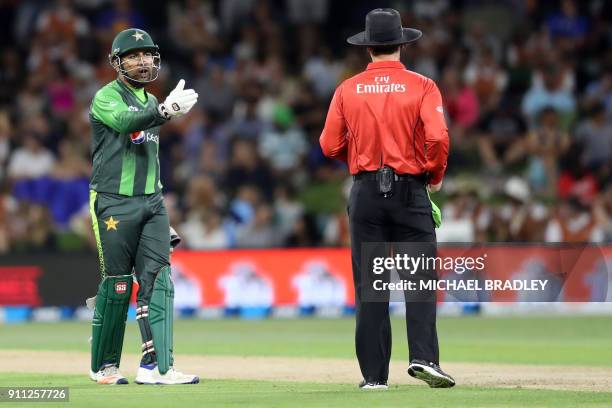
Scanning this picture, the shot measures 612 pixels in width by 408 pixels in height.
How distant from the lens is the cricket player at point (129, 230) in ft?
33.0

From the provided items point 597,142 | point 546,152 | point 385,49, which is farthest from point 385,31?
point 597,142

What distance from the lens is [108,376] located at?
10.2m

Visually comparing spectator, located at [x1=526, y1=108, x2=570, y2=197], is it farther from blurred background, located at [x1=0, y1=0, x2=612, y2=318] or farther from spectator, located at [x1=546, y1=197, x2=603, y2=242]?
spectator, located at [x1=546, y1=197, x2=603, y2=242]

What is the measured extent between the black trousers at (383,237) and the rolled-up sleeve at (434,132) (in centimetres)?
19

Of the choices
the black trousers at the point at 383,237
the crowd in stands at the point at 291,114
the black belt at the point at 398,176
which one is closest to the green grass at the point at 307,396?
the black trousers at the point at 383,237

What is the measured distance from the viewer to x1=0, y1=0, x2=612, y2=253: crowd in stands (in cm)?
2142

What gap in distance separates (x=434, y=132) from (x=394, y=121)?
0.30 meters

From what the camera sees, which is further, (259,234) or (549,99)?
(549,99)

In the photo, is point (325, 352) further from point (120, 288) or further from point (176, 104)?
point (176, 104)

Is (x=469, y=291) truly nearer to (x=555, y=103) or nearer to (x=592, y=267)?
(x=592, y=267)

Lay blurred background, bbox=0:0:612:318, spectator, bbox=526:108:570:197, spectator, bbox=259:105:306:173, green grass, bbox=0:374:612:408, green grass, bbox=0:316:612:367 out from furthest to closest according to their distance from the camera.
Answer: spectator, bbox=259:105:306:173, spectator, bbox=526:108:570:197, blurred background, bbox=0:0:612:318, green grass, bbox=0:316:612:367, green grass, bbox=0:374:612:408

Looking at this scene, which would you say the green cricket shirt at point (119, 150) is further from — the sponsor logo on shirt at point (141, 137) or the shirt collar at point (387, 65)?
the shirt collar at point (387, 65)

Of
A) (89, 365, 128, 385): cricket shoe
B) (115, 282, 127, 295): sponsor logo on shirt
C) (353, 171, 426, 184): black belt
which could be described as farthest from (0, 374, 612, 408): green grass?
(353, 171, 426, 184): black belt

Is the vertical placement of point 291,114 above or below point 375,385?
above
